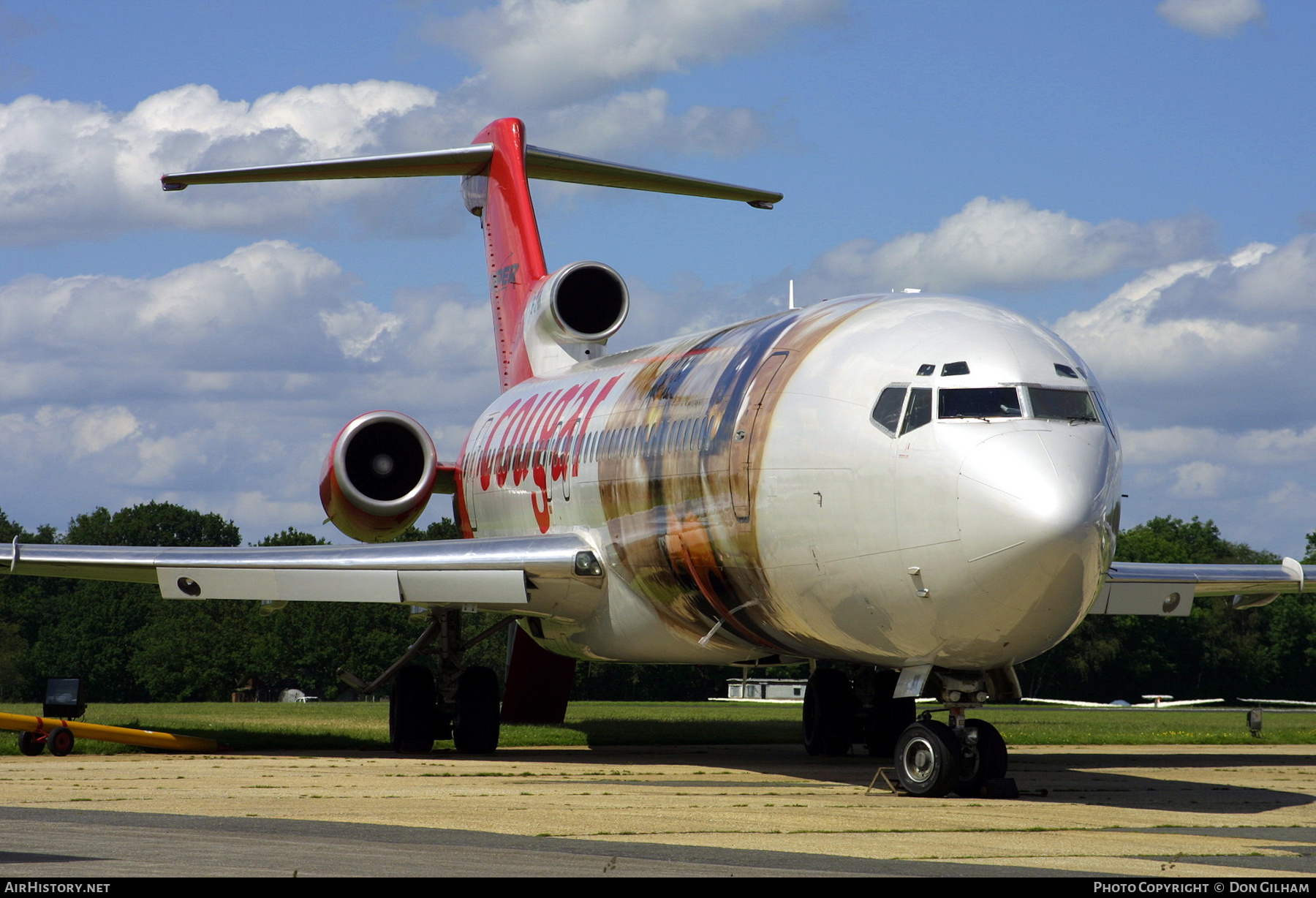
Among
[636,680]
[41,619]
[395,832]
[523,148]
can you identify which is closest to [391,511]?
[523,148]

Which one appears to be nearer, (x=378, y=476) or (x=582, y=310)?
(x=378, y=476)

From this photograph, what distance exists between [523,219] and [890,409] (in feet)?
48.0

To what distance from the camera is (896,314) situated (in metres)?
14.4

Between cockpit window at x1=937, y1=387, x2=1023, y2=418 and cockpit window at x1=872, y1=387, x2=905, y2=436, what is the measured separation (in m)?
0.36

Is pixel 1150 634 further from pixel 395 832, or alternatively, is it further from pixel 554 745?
pixel 395 832

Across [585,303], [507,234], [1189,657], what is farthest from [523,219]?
[1189,657]

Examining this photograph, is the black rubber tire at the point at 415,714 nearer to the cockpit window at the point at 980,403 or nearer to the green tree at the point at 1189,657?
the cockpit window at the point at 980,403

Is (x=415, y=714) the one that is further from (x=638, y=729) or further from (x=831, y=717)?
(x=638, y=729)

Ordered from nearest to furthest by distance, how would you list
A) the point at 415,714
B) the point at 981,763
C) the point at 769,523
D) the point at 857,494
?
the point at 857,494 → the point at 981,763 → the point at 769,523 → the point at 415,714

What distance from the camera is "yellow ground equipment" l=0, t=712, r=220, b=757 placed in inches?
746

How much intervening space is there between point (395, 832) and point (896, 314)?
665cm

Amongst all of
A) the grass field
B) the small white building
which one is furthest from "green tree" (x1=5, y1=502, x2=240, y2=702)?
the grass field

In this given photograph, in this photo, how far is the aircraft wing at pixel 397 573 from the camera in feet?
59.2

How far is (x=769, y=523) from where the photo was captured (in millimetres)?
14188
